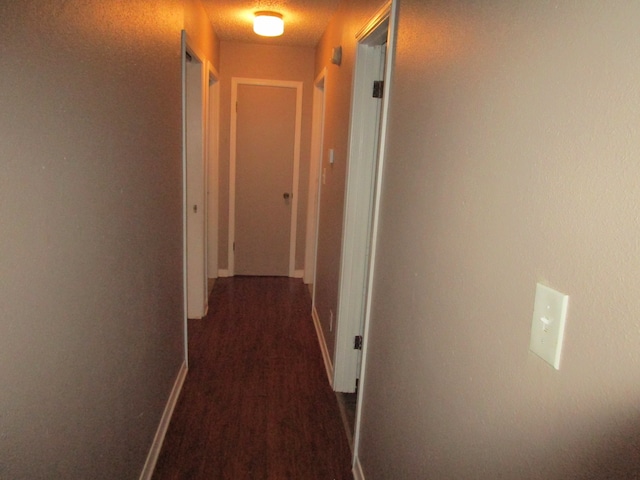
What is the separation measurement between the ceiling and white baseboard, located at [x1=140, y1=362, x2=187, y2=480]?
253 centimetres

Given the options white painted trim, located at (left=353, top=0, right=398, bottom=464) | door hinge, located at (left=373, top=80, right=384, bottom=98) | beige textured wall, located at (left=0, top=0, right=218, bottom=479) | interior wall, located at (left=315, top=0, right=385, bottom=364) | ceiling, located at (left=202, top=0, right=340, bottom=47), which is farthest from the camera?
ceiling, located at (left=202, top=0, right=340, bottom=47)

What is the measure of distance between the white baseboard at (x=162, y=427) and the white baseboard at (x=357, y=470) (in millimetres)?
877

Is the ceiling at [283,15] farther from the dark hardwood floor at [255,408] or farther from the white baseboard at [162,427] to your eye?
the white baseboard at [162,427]

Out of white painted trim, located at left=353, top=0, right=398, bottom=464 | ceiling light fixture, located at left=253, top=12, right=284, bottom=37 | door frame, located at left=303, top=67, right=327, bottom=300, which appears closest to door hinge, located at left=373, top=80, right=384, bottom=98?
white painted trim, located at left=353, top=0, right=398, bottom=464

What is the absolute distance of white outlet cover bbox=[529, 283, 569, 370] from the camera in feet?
2.18

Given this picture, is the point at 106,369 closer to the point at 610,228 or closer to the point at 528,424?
the point at 528,424

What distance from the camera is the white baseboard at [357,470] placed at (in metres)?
1.85

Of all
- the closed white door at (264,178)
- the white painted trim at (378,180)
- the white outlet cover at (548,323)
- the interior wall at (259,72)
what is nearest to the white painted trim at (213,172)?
the interior wall at (259,72)

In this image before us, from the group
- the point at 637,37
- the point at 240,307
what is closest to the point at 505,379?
the point at 637,37

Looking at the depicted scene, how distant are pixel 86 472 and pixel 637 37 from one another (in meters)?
1.58

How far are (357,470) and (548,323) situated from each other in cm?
151

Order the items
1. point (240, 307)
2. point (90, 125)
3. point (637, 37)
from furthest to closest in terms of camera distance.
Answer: point (240, 307), point (90, 125), point (637, 37)

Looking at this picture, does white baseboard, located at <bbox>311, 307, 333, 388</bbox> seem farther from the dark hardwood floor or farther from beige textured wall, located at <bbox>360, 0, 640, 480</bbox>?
beige textured wall, located at <bbox>360, 0, 640, 480</bbox>

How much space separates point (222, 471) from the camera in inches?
76.0
